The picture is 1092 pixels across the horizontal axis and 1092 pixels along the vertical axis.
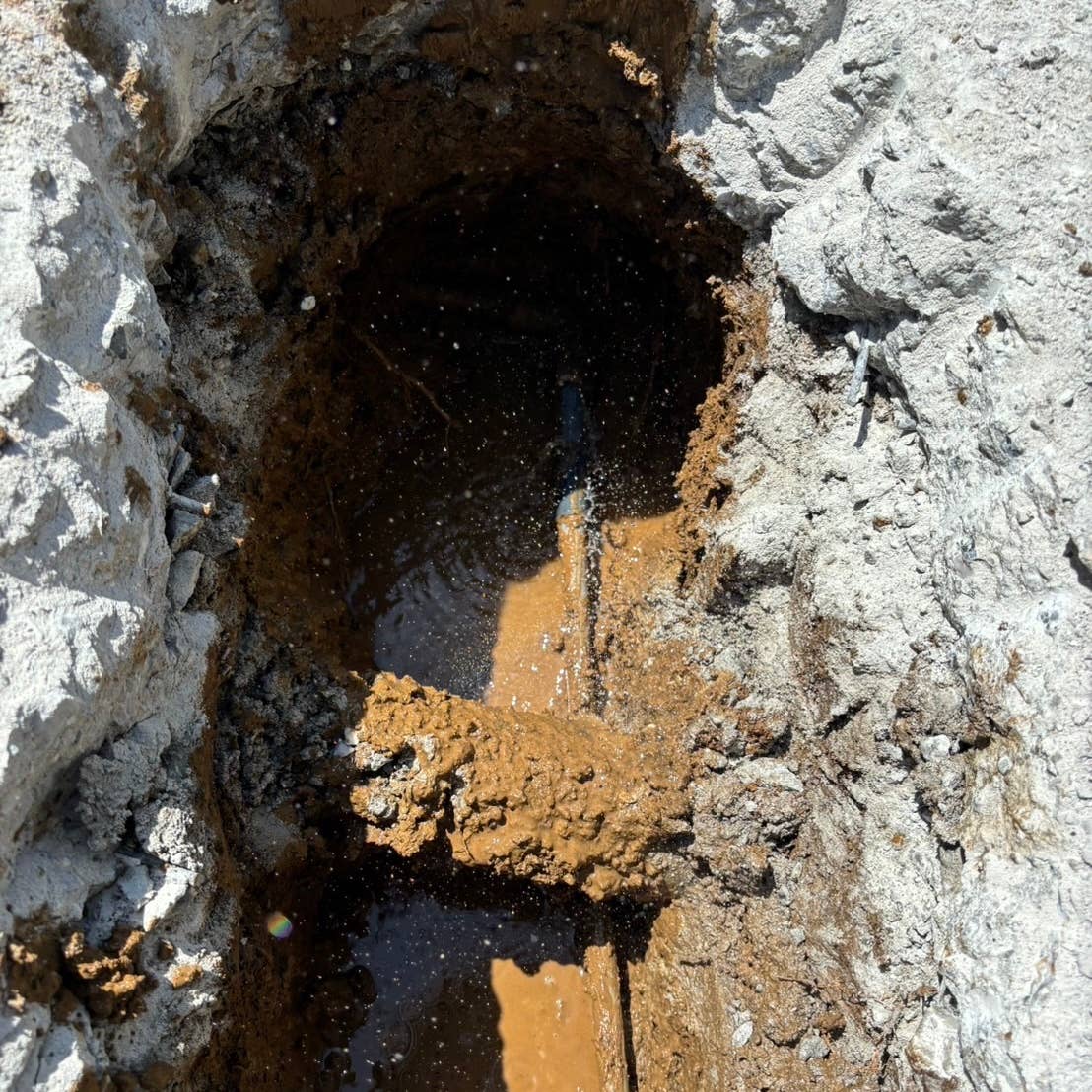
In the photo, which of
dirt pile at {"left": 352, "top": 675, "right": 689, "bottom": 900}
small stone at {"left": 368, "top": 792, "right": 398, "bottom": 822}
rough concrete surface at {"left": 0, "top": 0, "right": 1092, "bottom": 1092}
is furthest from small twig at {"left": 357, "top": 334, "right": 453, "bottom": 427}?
small stone at {"left": 368, "top": 792, "right": 398, "bottom": 822}

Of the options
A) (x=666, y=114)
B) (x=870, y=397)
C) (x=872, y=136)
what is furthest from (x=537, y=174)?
(x=870, y=397)

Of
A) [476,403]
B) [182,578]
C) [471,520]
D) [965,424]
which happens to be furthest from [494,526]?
[965,424]

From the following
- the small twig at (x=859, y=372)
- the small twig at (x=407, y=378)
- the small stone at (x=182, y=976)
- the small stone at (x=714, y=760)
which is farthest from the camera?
the small twig at (x=407, y=378)

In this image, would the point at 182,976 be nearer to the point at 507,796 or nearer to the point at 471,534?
the point at 507,796

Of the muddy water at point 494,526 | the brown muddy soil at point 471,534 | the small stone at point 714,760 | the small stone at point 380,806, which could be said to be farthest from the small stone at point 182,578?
the small stone at point 714,760

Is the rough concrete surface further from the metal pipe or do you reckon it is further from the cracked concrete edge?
the metal pipe

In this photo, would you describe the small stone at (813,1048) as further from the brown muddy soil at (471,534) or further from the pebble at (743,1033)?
the brown muddy soil at (471,534)
